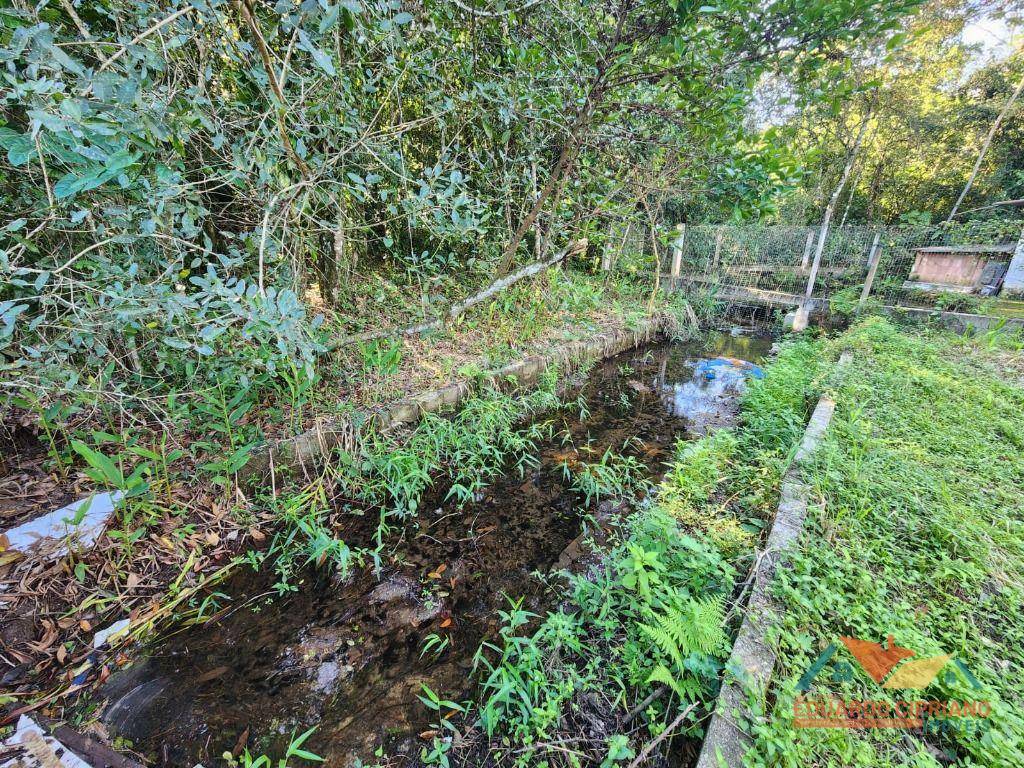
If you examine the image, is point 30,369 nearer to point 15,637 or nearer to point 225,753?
point 15,637

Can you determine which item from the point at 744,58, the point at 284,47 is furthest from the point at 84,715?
the point at 744,58

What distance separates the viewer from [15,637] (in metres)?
1.68

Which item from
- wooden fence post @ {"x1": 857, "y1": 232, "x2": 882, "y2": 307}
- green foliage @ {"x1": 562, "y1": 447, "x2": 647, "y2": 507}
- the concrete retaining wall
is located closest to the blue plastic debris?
green foliage @ {"x1": 562, "y1": 447, "x2": 647, "y2": 507}

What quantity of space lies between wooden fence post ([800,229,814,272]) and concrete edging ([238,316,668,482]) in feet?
24.9

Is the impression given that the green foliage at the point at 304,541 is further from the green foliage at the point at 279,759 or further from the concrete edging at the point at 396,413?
the green foliage at the point at 279,759

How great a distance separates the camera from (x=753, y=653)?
1541mm

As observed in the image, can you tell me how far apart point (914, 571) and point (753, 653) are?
3.31ft

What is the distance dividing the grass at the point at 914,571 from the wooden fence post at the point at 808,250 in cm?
731

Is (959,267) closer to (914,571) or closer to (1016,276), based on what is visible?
(1016,276)

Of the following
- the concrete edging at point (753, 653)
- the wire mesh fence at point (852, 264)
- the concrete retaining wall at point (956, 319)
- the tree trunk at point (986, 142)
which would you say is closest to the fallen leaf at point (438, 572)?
the concrete edging at point (753, 653)

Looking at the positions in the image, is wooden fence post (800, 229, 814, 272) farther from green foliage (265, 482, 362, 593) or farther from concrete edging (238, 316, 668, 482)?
green foliage (265, 482, 362, 593)

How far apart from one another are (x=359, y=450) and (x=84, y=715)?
1728 mm

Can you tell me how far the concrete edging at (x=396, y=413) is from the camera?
2.67 m

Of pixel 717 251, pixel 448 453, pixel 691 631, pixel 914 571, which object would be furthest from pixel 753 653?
pixel 717 251
